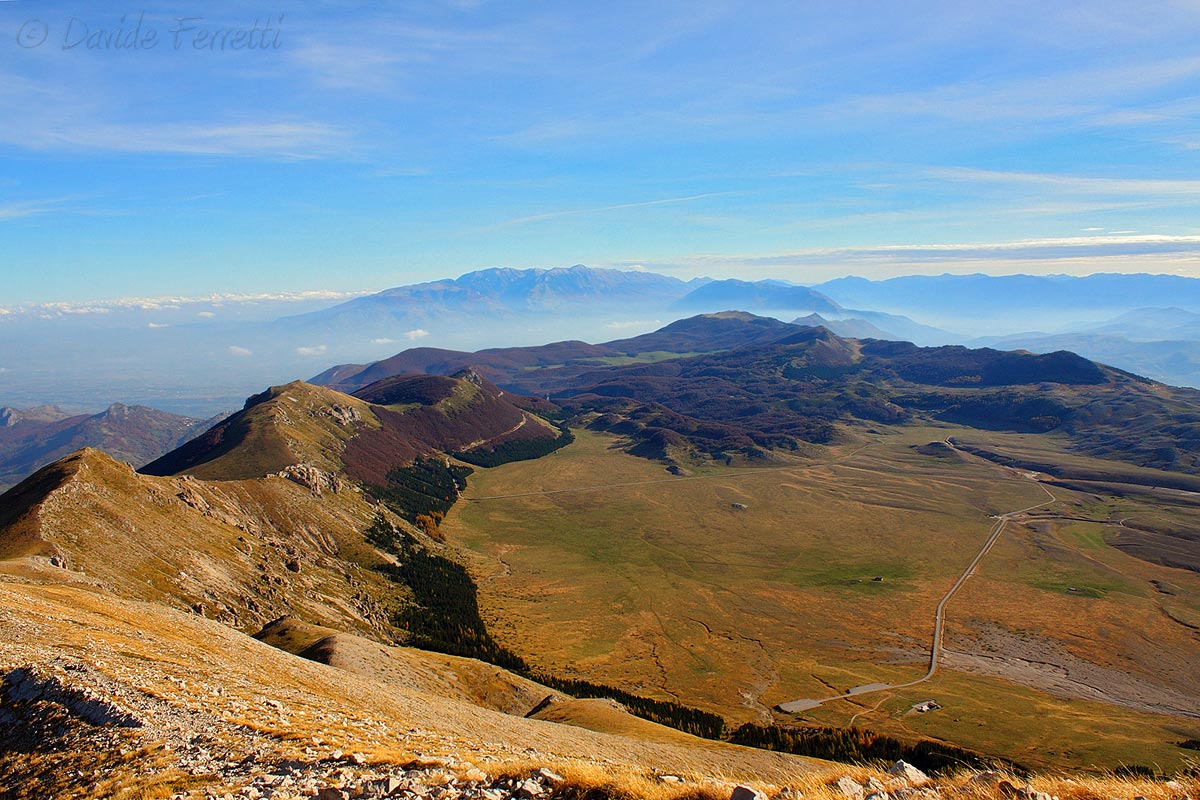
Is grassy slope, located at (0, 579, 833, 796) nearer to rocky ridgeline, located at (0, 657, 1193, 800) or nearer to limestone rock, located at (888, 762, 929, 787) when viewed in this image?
rocky ridgeline, located at (0, 657, 1193, 800)

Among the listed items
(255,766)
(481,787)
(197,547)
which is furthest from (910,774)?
(197,547)

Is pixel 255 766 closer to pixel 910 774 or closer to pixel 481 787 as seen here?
pixel 481 787

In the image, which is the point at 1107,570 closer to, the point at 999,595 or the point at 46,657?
the point at 999,595

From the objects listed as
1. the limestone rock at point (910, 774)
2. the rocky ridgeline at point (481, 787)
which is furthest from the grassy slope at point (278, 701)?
the limestone rock at point (910, 774)

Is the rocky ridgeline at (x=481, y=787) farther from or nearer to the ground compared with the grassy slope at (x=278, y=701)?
farther from the ground

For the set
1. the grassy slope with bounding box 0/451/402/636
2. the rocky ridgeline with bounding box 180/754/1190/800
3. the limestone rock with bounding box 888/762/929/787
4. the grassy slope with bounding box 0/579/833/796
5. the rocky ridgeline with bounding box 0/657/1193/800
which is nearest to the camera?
the rocky ridgeline with bounding box 180/754/1190/800

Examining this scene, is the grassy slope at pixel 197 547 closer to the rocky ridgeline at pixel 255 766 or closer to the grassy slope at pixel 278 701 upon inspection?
the grassy slope at pixel 278 701

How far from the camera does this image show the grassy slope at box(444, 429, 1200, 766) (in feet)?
261

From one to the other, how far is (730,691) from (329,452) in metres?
135

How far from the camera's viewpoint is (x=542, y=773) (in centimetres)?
2027

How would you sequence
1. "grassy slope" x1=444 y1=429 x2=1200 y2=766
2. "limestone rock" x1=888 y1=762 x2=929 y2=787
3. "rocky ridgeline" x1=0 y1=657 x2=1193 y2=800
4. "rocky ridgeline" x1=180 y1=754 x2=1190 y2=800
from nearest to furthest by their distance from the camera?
1. "rocky ridgeline" x1=180 y1=754 x2=1190 y2=800
2. "rocky ridgeline" x1=0 y1=657 x2=1193 y2=800
3. "limestone rock" x1=888 y1=762 x2=929 y2=787
4. "grassy slope" x1=444 y1=429 x2=1200 y2=766

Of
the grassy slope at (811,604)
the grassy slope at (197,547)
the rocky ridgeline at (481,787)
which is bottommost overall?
the grassy slope at (811,604)

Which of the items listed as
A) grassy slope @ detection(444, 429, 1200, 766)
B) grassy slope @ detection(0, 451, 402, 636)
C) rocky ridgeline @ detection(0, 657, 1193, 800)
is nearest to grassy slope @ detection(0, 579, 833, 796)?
rocky ridgeline @ detection(0, 657, 1193, 800)

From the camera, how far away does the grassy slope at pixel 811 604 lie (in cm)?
7956
